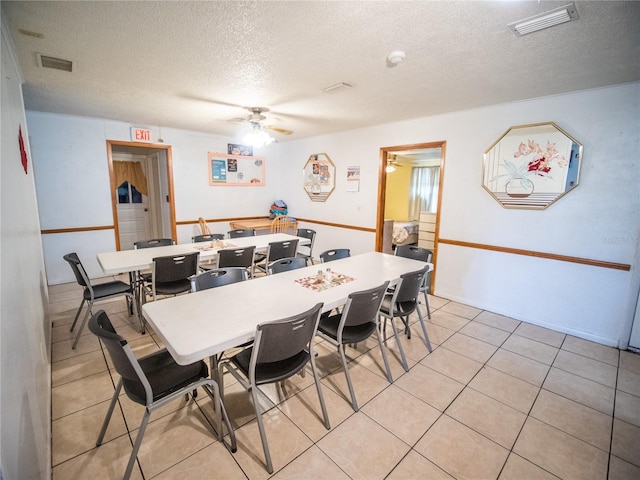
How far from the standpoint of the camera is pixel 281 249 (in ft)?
11.9

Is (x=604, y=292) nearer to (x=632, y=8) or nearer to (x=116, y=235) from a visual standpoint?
(x=632, y=8)

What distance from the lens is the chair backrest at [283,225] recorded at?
528cm

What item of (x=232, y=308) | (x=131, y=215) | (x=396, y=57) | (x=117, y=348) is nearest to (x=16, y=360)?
(x=117, y=348)

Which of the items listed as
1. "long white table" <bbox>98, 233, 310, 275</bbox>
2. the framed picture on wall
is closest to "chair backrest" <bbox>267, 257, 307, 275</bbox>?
"long white table" <bbox>98, 233, 310, 275</bbox>

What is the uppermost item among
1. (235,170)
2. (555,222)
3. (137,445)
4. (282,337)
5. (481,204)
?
(235,170)

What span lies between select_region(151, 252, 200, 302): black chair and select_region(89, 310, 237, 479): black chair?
1.18m

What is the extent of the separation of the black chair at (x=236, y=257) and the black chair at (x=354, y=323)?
1.47 m

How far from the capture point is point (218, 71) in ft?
7.92

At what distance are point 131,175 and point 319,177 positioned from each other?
4074 millimetres

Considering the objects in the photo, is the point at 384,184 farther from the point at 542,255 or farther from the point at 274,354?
the point at 274,354

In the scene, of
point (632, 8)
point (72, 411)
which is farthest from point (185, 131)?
point (632, 8)

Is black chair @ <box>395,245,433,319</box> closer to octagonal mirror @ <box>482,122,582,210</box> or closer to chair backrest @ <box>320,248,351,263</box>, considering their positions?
chair backrest @ <box>320,248,351,263</box>

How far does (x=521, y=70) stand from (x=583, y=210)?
1.50 m

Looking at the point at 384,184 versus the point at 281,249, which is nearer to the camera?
the point at 281,249
